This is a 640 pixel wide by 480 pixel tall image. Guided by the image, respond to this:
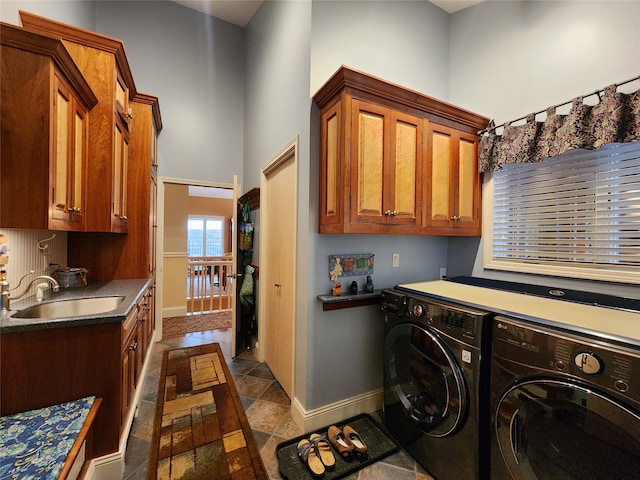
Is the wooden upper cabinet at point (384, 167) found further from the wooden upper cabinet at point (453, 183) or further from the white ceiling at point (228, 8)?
the white ceiling at point (228, 8)

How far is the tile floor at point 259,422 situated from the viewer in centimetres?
164

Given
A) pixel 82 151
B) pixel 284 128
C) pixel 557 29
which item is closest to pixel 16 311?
pixel 82 151

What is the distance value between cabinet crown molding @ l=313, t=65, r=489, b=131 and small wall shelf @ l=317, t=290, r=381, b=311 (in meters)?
1.33

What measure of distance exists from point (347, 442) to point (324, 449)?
0.16m

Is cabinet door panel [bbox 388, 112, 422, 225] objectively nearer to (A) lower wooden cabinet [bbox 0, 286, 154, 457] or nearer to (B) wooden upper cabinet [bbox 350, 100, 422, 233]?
(B) wooden upper cabinet [bbox 350, 100, 422, 233]

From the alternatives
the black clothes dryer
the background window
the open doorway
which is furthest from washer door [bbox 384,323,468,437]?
the background window

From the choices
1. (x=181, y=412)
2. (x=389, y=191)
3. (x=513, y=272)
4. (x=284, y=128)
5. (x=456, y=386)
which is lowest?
Answer: (x=181, y=412)

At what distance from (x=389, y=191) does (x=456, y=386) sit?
3.93 feet

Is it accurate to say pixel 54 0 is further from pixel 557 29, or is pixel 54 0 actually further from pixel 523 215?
pixel 523 215

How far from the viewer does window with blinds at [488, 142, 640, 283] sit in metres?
1.64

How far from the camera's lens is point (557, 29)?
1913 mm

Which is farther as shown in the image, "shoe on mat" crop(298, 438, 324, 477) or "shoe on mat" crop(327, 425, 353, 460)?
"shoe on mat" crop(327, 425, 353, 460)

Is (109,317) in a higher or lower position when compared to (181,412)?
higher

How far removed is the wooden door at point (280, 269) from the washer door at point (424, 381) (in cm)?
80
